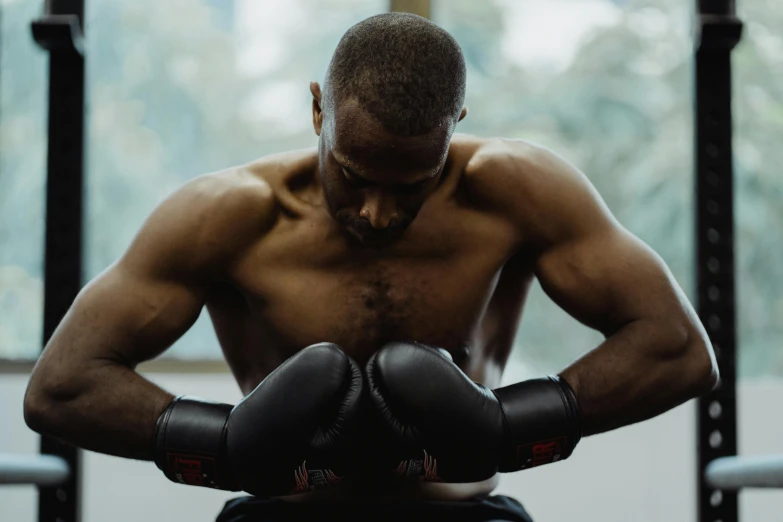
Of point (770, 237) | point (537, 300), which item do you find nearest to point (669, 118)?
point (770, 237)

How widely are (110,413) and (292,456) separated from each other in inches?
12.2

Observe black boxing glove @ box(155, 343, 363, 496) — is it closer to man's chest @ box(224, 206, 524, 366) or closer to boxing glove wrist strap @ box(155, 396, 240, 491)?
boxing glove wrist strap @ box(155, 396, 240, 491)

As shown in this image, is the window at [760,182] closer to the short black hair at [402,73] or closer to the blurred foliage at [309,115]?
the blurred foliage at [309,115]

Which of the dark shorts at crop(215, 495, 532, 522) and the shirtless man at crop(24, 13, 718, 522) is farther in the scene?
the dark shorts at crop(215, 495, 532, 522)

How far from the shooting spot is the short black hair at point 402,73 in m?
1.21

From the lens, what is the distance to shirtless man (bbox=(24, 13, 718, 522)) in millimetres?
1221

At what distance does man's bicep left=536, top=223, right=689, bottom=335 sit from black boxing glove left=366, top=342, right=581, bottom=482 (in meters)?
0.17

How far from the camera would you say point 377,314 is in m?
1.42

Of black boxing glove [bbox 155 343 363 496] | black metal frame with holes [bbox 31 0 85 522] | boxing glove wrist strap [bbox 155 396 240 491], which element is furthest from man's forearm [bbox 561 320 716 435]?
black metal frame with holes [bbox 31 0 85 522]

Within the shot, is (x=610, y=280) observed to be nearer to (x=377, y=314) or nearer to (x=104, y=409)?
(x=377, y=314)

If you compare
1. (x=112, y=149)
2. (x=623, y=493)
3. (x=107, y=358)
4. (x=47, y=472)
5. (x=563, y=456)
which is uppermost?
(x=112, y=149)

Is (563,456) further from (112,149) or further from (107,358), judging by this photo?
(112,149)

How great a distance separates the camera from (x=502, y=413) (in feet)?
4.22

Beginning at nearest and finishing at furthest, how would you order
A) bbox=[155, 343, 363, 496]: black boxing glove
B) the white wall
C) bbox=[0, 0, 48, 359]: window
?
bbox=[155, 343, 363, 496]: black boxing glove < the white wall < bbox=[0, 0, 48, 359]: window
